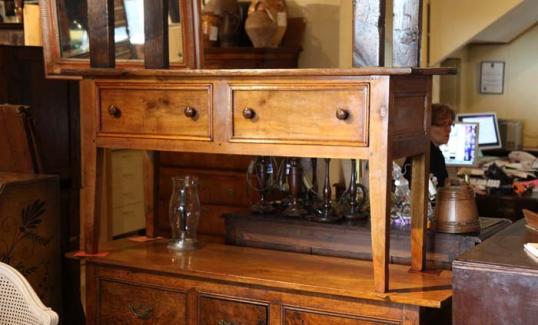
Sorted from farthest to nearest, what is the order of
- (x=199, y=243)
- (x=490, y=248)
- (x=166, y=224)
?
(x=166, y=224), (x=199, y=243), (x=490, y=248)

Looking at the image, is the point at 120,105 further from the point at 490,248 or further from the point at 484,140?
the point at 484,140

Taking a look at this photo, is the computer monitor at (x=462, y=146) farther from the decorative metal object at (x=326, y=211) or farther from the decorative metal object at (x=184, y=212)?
the decorative metal object at (x=184, y=212)

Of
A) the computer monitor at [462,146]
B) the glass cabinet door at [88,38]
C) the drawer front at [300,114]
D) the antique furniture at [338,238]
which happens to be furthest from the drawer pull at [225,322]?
the computer monitor at [462,146]

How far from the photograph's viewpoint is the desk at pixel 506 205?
16.5 feet

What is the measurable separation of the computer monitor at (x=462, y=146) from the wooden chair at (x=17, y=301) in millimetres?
4012

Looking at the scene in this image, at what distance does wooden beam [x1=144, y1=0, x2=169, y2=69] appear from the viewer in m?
2.76

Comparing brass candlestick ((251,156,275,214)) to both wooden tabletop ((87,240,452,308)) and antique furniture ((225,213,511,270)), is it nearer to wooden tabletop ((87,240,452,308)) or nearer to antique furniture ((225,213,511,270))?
antique furniture ((225,213,511,270))

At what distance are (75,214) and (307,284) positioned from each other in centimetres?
220

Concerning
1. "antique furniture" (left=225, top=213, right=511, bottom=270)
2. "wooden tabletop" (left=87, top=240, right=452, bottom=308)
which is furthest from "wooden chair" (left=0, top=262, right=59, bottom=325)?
"antique furniture" (left=225, top=213, right=511, bottom=270)

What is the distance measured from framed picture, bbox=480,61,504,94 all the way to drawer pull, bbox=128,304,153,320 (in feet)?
17.4

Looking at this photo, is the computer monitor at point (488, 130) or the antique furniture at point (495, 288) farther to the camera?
the computer monitor at point (488, 130)

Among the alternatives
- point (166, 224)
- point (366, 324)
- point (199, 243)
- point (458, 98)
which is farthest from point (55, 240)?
point (458, 98)

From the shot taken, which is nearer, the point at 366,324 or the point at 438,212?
the point at 366,324

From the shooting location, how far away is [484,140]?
265 inches
